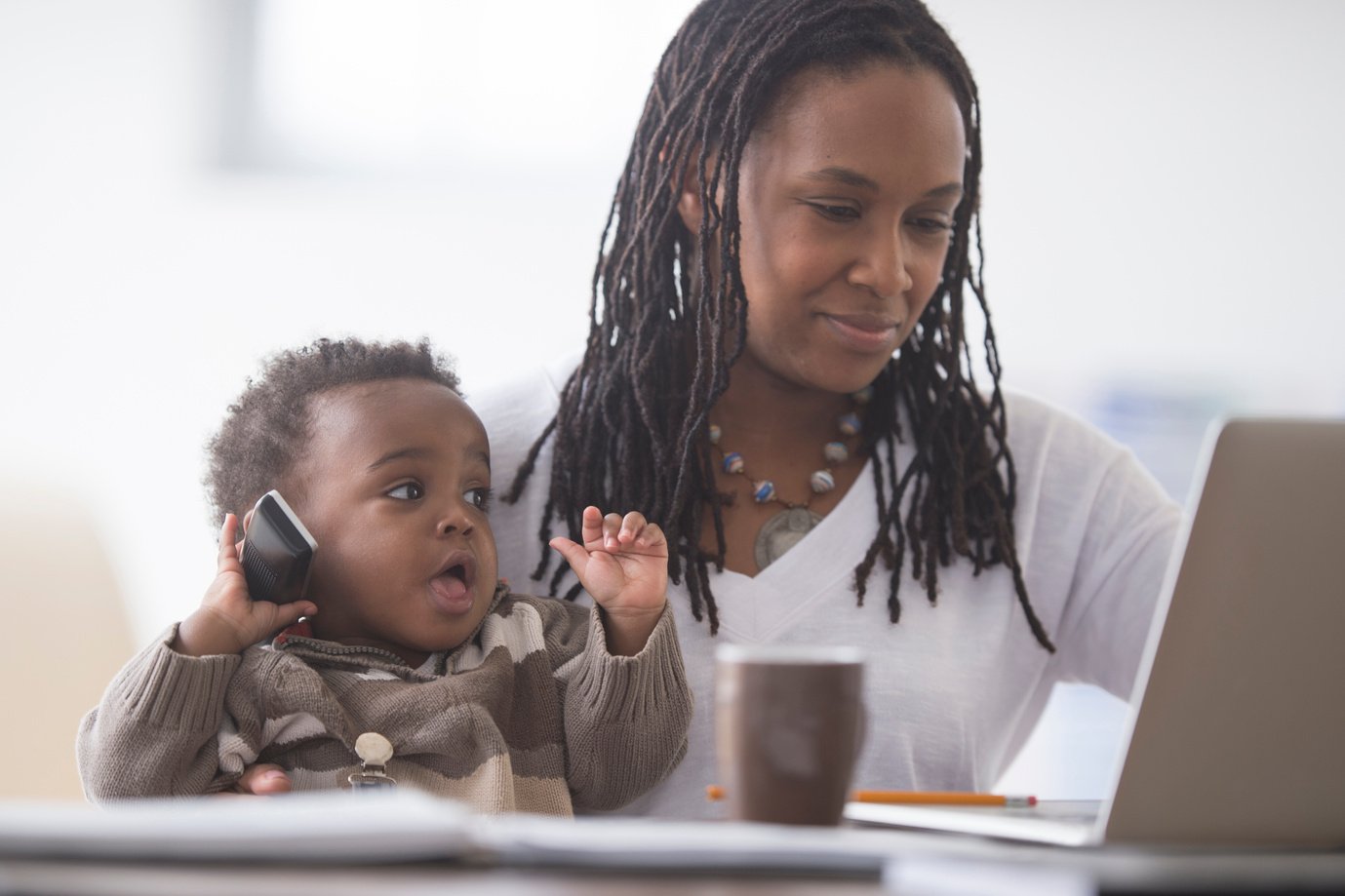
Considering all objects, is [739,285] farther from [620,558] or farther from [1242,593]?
[1242,593]

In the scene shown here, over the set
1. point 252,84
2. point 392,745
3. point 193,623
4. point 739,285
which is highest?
point 252,84

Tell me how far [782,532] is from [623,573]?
0.96ft

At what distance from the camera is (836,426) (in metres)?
1.58

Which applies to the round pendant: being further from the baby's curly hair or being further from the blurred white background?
the blurred white background

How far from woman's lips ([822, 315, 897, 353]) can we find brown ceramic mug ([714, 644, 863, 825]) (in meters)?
0.78

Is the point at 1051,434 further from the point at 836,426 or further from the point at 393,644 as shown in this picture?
the point at 393,644

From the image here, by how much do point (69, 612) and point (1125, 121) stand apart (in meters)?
2.04

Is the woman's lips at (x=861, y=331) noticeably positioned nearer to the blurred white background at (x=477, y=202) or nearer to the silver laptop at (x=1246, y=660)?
the silver laptop at (x=1246, y=660)

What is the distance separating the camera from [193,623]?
1104 millimetres

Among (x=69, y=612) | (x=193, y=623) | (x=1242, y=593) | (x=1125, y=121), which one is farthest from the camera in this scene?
(x=1125, y=121)

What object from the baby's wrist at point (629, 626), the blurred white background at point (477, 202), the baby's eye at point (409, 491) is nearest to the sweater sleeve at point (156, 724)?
the baby's eye at point (409, 491)

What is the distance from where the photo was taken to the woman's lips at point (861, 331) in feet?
4.68

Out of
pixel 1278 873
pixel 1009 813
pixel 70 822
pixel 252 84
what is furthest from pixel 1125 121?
pixel 70 822

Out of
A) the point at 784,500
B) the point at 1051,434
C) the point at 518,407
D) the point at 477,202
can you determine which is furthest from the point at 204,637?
the point at 477,202
